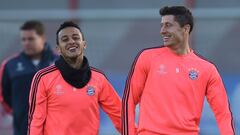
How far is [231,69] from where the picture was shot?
35.9 feet

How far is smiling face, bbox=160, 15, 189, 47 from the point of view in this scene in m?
6.85

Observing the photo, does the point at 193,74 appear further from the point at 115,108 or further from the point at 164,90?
the point at 115,108

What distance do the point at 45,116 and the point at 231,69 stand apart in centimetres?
427

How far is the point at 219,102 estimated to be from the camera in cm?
685

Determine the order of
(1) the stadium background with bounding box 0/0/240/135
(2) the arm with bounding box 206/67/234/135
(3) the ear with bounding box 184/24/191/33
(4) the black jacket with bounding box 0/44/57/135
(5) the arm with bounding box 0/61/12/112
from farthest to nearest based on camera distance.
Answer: (1) the stadium background with bounding box 0/0/240/135
(5) the arm with bounding box 0/61/12/112
(4) the black jacket with bounding box 0/44/57/135
(3) the ear with bounding box 184/24/191/33
(2) the arm with bounding box 206/67/234/135

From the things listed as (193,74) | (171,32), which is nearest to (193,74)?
(193,74)

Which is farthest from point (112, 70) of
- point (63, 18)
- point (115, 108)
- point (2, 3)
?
point (115, 108)

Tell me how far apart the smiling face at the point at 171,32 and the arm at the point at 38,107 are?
103cm

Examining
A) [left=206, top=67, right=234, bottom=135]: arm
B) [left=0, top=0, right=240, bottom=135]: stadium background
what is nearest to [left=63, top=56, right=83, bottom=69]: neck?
[left=206, top=67, right=234, bottom=135]: arm

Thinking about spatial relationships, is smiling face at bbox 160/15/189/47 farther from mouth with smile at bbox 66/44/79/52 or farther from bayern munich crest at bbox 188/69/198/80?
mouth with smile at bbox 66/44/79/52

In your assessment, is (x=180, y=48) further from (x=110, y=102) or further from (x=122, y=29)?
(x=122, y=29)

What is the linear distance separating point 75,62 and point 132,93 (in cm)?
62

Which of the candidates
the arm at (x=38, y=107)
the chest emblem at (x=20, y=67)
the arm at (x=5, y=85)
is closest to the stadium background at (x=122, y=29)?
the arm at (x=5, y=85)

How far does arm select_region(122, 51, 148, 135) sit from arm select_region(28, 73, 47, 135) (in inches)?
25.8
